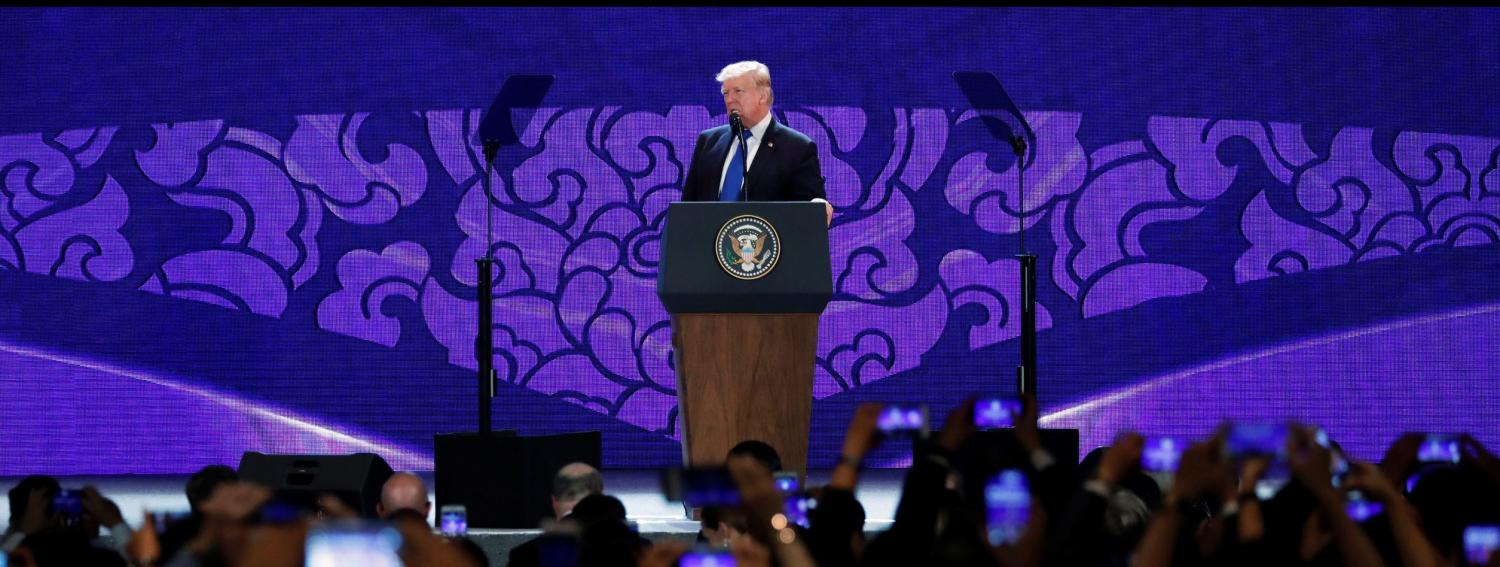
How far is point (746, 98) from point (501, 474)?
1.27m

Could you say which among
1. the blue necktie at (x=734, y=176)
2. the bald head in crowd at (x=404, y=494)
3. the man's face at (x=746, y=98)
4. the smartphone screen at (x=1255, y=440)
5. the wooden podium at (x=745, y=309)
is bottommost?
the bald head in crowd at (x=404, y=494)

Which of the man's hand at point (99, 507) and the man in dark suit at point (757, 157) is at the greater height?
the man in dark suit at point (757, 157)

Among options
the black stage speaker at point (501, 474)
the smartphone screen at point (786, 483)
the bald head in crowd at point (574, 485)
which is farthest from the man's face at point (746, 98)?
the smartphone screen at point (786, 483)

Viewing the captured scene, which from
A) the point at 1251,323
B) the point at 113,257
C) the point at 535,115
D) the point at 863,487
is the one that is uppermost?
the point at 535,115

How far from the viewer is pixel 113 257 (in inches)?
280

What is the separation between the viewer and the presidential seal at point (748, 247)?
4523mm

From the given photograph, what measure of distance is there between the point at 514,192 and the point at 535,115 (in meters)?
0.33

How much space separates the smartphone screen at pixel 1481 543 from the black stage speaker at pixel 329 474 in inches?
124

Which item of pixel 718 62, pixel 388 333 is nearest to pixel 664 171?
pixel 718 62

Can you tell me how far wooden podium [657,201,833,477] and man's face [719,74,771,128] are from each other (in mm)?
467

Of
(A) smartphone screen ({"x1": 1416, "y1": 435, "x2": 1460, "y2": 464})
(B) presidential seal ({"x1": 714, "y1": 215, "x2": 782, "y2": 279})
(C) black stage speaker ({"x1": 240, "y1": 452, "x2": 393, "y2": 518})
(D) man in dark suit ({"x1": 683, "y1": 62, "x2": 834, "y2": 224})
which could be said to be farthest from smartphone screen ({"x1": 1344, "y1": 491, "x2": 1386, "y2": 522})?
(C) black stage speaker ({"x1": 240, "y1": 452, "x2": 393, "y2": 518})

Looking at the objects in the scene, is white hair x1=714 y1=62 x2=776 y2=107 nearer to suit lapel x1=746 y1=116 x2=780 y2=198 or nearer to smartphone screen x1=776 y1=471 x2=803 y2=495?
suit lapel x1=746 y1=116 x2=780 y2=198

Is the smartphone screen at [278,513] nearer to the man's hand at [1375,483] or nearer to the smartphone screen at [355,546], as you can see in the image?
the smartphone screen at [355,546]

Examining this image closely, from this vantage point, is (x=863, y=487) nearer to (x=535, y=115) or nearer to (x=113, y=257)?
(x=535, y=115)
